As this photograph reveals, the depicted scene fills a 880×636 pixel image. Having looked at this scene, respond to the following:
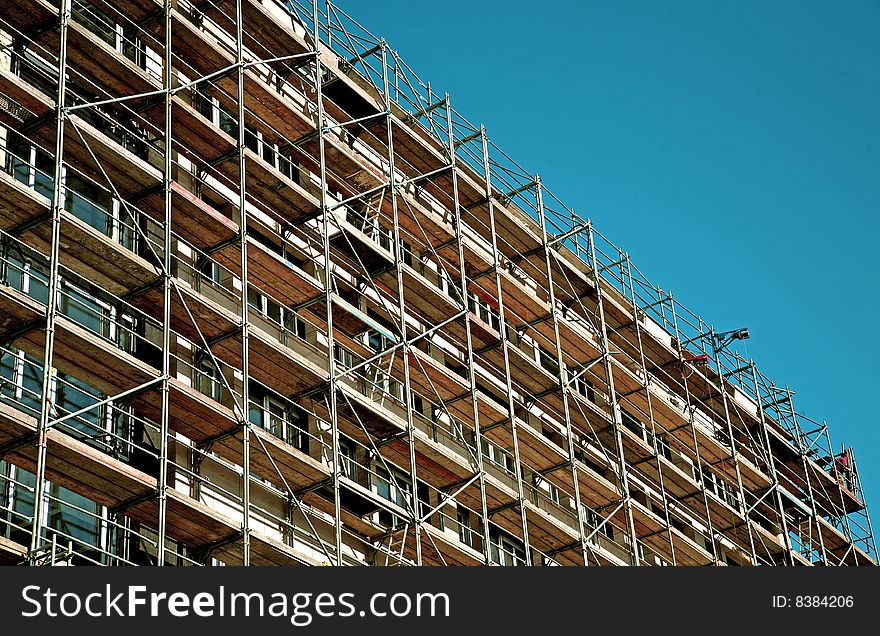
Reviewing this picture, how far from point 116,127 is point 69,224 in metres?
4.18

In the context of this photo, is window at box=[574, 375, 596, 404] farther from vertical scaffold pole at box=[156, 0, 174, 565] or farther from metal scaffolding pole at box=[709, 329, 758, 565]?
vertical scaffold pole at box=[156, 0, 174, 565]

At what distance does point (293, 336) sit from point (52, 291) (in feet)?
20.5

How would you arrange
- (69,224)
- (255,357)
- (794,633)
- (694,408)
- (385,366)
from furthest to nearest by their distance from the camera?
(694,408), (385,366), (255,357), (69,224), (794,633)

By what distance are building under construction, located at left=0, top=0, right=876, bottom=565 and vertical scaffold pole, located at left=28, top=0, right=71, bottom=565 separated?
6 centimetres

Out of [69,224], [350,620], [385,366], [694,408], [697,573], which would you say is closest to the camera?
[350,620]

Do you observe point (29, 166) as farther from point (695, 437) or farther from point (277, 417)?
point (695, 437)

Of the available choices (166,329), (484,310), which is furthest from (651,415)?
(166,329)

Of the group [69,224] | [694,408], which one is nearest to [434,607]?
[69,224]

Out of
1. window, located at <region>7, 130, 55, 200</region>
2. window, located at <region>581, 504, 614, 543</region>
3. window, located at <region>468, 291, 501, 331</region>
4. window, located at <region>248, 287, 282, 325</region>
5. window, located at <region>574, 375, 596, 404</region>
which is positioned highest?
window, located at <region>468, 291, 501, 331</region>

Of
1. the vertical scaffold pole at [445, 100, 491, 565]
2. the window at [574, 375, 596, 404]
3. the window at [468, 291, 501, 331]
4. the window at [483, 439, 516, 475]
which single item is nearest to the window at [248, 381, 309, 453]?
the vertical scaffold pole at [445, 100, 491, 565]

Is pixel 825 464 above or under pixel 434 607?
above

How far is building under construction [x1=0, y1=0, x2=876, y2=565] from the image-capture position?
79.0ft

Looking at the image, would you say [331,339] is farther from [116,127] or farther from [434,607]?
[434,607]

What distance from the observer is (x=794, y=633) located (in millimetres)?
18219
